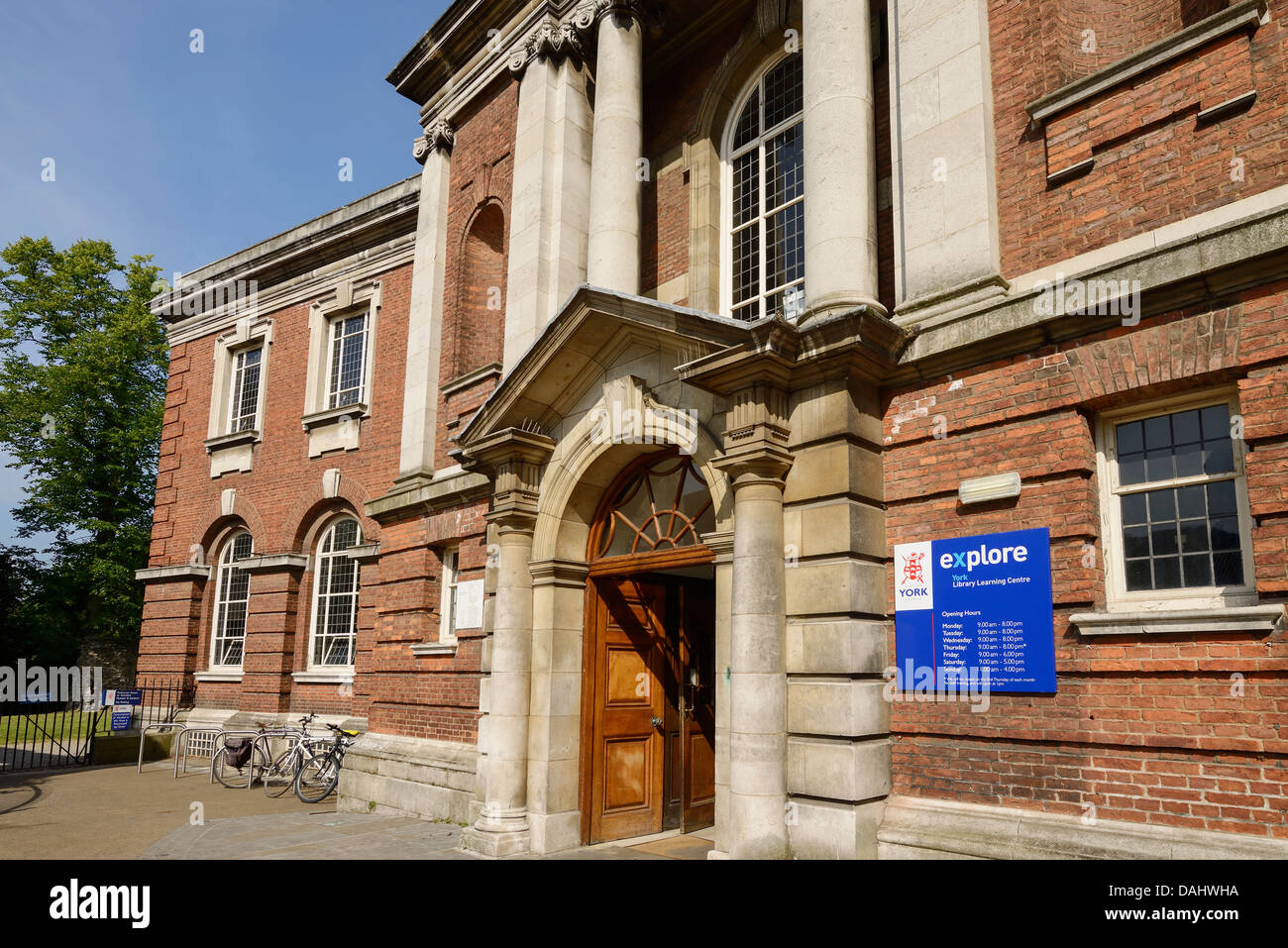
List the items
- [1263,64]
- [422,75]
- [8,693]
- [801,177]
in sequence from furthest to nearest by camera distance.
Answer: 1. [8,693]
2. [422,75]
3. [801,177]
4. [1263,64]

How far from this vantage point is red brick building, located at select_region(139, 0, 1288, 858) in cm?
603

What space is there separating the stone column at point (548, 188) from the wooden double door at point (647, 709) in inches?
145

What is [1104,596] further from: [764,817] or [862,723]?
[764,817]

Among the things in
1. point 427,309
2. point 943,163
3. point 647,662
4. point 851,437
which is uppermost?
point 427,309

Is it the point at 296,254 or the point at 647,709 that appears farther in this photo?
the point at 296,254

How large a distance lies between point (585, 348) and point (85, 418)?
25321 mm

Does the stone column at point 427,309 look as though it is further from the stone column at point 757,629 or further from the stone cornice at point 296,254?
the stone column at point 757,629

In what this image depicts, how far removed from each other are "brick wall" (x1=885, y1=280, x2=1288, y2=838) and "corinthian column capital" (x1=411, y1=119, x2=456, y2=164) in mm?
10795

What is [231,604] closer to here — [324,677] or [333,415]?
[324,677]

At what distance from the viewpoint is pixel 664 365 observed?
8969 mm

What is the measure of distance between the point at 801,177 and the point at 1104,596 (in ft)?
19.9

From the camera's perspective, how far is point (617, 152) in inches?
436

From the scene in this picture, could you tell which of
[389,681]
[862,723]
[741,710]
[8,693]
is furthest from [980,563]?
[8,693]

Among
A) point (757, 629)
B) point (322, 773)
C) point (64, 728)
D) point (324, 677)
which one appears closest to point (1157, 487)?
point (757, 629)
